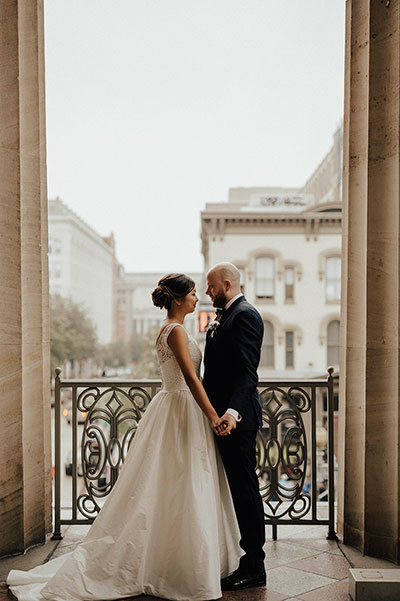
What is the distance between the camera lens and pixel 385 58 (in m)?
3.60

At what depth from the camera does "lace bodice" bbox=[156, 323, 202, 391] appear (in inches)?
127

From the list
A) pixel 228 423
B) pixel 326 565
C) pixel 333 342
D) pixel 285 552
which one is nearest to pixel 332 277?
pixel 333 342

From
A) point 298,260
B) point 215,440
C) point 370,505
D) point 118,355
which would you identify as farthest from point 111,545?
point 118,355

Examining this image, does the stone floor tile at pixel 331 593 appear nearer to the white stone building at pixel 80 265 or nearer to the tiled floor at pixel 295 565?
the tiled floor at pixel 295 565

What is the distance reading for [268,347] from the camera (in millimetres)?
25516

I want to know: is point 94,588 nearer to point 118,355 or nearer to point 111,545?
point 111,545

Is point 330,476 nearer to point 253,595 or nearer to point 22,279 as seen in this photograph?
point 253,595

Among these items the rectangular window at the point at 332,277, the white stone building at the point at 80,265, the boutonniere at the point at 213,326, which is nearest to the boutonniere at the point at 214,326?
the boutonniere at the point at 213,326

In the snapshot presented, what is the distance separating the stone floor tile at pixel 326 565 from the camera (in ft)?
11.2

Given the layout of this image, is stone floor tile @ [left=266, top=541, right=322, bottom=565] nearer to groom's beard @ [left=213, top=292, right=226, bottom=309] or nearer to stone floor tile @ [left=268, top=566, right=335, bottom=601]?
stone floor tile @ [left=268, top=566, right=335, bottom=601]

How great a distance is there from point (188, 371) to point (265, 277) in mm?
22849

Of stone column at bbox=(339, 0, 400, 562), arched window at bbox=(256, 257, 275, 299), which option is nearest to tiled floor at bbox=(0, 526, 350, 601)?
stone column at bbox=(339, 0, 400, 562)

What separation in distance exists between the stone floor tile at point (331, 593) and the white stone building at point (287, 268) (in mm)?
20773

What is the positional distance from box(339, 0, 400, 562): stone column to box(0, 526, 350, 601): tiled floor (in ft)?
0.91
